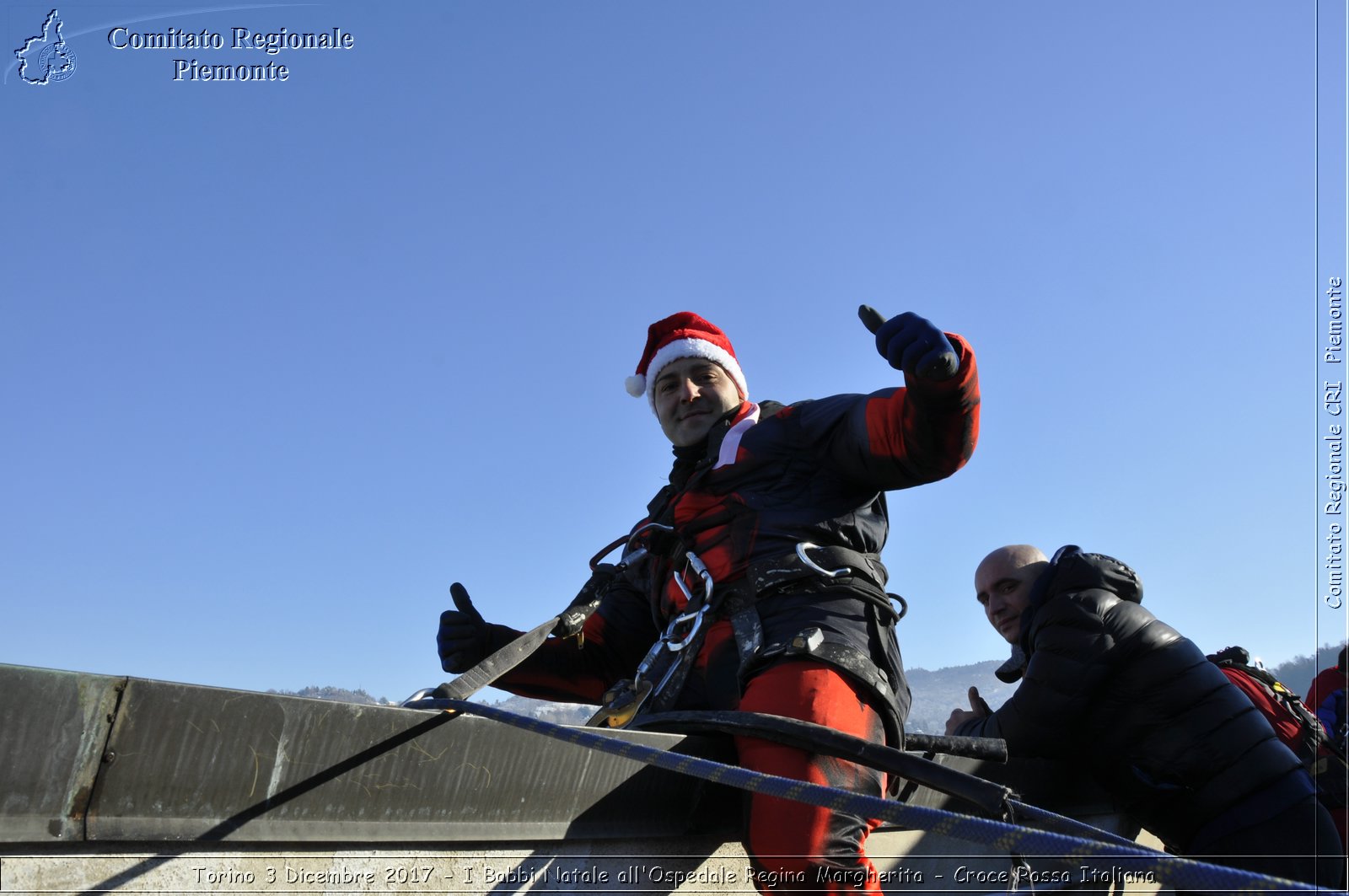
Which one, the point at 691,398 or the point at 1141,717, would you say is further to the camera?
the point at 691,398

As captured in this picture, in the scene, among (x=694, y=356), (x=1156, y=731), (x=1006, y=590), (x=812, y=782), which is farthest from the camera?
(x=1006, y=590)

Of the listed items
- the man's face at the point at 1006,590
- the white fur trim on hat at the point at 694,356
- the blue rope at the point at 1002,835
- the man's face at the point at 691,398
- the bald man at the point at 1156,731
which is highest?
the white fur trim on hat at the point at 694,356

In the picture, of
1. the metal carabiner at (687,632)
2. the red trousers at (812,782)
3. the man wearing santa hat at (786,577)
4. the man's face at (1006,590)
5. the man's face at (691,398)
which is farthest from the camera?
the man's face at (1006,590)

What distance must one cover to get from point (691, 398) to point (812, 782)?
198 cm

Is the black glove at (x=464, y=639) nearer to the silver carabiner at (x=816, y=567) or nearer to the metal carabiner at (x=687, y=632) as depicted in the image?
the metal carabiner at (x=687, y=632)

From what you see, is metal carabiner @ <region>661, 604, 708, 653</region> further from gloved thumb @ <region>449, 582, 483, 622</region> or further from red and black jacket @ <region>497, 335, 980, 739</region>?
gloved thumb @ <region>449, 582, 483, 622</region>

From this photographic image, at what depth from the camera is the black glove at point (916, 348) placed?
2.94 metres

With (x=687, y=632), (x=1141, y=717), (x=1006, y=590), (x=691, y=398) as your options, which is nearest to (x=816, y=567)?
(x=687, y=632)

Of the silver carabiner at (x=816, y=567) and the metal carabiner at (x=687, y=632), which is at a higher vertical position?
the silver carabiner at (x=816, y=567)

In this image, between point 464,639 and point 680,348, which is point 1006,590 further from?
point 464,639

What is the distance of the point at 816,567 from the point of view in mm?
3295

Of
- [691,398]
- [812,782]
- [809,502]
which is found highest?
[691,398]

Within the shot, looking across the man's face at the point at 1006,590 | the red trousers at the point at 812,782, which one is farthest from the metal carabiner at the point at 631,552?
the man's face at the point at 1006,590

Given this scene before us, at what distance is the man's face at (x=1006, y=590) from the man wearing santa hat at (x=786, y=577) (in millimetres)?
1759
